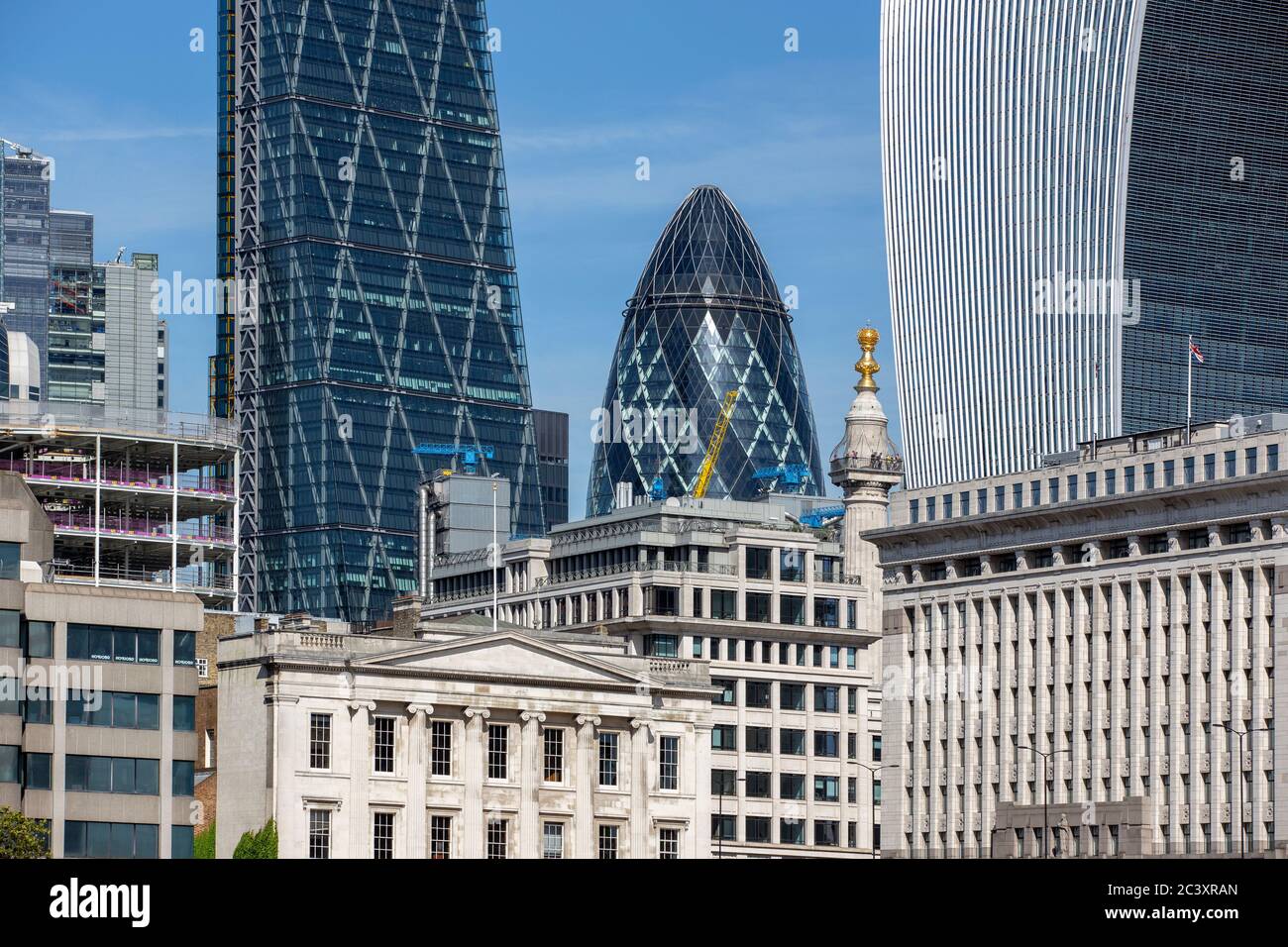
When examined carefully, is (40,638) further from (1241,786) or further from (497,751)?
(1241,786)

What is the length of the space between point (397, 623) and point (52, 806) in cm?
8841

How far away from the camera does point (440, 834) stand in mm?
158125

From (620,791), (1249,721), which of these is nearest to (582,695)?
(620,791)

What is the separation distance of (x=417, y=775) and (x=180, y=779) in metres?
49.2

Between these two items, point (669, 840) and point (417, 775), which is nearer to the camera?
point (417, 775)

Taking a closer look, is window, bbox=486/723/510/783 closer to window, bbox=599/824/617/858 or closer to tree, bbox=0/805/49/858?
window, bbox=599/824/617/858

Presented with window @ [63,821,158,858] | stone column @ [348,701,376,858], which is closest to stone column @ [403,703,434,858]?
stone column @ [348,701,376,858]

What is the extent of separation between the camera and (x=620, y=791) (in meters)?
166

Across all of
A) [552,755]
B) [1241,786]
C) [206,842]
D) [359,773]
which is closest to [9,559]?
[206,842]

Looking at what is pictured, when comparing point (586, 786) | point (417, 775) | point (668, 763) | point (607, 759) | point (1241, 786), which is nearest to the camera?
point (417, 775)

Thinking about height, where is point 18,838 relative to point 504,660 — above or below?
below

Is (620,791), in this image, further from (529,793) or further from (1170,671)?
(1170,671)
